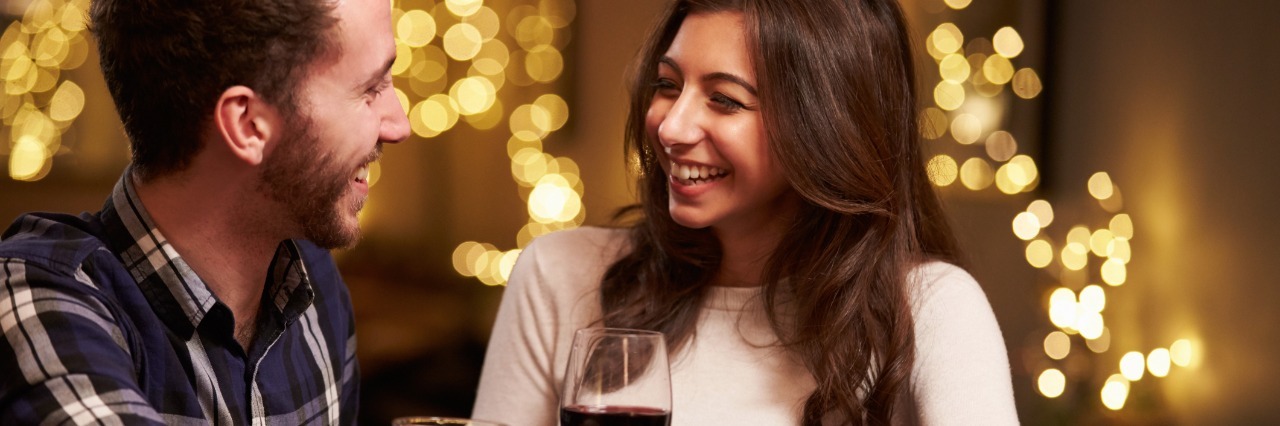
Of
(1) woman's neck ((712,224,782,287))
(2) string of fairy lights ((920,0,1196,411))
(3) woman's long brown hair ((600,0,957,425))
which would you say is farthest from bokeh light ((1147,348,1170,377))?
(1) woman's neck ((712,224,782,287))

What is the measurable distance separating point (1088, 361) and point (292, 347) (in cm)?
232

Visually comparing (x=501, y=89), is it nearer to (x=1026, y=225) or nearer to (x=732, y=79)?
(x=1026, y=225)

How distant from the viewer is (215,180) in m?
1.19

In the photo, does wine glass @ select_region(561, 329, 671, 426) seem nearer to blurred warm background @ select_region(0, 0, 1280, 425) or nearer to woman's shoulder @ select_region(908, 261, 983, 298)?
woman's shoulder @ select_region(908, 261, 983, 298)

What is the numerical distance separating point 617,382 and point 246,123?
0.43m

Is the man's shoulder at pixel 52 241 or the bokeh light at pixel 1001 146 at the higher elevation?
the man's shoulder at pixel 52 241

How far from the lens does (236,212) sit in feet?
3.94

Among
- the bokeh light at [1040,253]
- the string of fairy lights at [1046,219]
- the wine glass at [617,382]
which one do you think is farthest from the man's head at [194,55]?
the bokeh light at [1040,253]

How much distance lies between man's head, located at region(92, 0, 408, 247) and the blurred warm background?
4.68 feet

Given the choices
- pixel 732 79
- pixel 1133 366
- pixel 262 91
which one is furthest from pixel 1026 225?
pixel 262 91

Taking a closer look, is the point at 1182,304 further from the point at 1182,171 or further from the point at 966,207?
the point at 966,207

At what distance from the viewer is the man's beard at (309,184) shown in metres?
1.20

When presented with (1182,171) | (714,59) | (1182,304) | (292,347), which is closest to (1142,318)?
(1182,304)

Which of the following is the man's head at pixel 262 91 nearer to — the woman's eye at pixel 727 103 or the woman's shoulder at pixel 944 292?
the woman's eye at pixel 727 103
